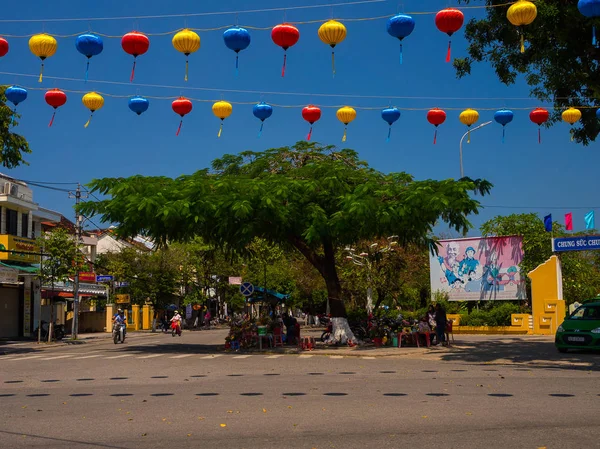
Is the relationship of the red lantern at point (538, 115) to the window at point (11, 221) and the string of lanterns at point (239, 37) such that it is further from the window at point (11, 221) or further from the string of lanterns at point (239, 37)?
the window at point (11, 221)

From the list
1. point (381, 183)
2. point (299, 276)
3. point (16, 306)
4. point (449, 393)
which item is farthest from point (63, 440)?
point (299, 276)

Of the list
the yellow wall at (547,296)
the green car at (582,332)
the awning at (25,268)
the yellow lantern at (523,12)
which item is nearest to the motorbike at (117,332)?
the awning at (25,268)

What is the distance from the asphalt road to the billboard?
20366 millimetres

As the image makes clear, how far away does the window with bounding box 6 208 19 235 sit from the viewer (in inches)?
1673

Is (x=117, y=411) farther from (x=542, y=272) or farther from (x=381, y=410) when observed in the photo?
(x=542, y=272)

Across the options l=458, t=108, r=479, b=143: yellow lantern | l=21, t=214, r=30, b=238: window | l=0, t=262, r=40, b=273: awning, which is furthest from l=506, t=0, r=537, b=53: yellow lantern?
l=21, t=214, r=30, b=238: window

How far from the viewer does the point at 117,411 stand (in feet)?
34.1

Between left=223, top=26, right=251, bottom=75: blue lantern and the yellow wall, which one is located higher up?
left=223, top=26, right=251, bottom=75: blue lantern

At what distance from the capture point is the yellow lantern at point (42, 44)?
14.9 meters

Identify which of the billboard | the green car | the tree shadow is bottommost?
the tree shadow

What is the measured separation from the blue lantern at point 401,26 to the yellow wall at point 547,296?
24.5 meters

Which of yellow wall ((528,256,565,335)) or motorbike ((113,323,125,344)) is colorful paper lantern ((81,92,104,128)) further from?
yellow wall ((528,256,565,335))

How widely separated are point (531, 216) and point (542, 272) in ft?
46.6

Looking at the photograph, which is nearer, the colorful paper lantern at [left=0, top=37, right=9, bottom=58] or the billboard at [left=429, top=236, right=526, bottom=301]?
the colorful paper lantern at [left=0, top=37, right=9, bottom=58]
